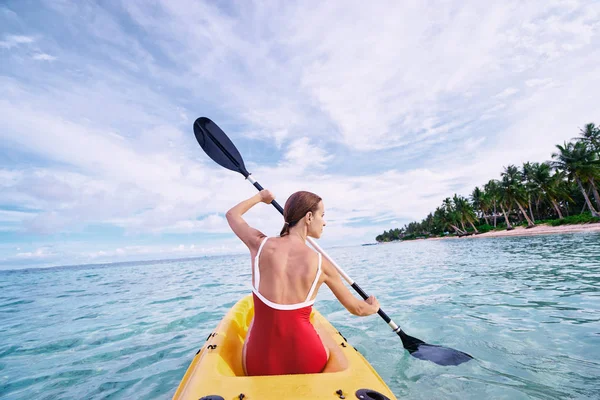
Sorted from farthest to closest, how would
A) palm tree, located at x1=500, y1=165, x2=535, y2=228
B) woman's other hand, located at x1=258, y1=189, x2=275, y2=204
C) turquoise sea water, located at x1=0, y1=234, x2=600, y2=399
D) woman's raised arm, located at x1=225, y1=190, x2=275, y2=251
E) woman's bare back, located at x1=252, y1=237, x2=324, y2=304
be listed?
palm tree, located at x1=500, y1=165, x2=535, y2=228 < turquoise sea water, located at x1=0, y1=234, x2=600, y2=399 < woman's other hand, located at x1=258, y1=189, x2=275, y2=204 < woman's raised arm, located at x1=225, y1=190, x2=275, y2=251 < woman's bare back, located at x1=252, y1=237, x2=324, y2=304

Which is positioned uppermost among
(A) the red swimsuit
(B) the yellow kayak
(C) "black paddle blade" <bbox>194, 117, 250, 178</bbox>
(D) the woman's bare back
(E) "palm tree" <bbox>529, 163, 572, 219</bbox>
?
(E) "palm tree" <bbox>529, 163, 572, 219</bbox>

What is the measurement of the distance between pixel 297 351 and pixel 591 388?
3011 mm

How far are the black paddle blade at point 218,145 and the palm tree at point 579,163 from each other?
1688 inches

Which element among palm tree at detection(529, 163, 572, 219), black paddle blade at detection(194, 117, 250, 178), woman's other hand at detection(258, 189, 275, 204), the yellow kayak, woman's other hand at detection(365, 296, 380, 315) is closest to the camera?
the yellow kayak

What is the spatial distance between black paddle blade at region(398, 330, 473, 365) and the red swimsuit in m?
2.26

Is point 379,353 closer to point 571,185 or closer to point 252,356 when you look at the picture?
point 252,356

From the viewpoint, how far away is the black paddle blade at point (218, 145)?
4512 millimetres

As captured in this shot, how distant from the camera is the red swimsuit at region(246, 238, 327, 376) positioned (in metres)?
1.84

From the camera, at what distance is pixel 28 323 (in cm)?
740

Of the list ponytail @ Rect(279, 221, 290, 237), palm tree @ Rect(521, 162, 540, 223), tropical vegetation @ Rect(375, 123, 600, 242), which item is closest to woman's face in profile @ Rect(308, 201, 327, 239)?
ponytail @ Rect(279, 221, 290, 237)

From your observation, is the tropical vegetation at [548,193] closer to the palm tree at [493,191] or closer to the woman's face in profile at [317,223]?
the palm tree at [493,191]

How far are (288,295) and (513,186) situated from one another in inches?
2030

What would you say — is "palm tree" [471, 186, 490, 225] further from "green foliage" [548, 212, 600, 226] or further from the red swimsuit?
the red swimsuit

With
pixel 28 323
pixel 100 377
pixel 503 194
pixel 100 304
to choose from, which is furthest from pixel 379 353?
pixel 503 194
